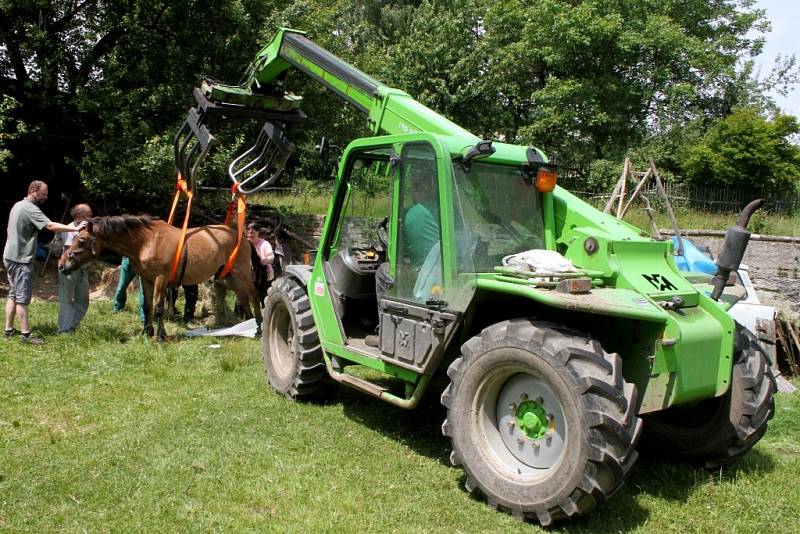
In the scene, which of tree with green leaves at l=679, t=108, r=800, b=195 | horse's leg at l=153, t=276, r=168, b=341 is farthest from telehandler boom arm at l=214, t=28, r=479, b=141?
tree with green leaves at l=679, t=108, r=800, b=195

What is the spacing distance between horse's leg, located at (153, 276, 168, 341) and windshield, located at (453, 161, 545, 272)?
18.0ft

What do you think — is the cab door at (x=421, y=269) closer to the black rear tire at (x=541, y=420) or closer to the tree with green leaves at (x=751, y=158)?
the black rear tire at (x=541, y=420)

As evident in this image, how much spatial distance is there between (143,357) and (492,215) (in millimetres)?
4940

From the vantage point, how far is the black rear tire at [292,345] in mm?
6062

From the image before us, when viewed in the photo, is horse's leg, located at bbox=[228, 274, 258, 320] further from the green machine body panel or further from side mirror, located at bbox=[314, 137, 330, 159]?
side mirror, located at bbox=[314, 137, 330, 159]

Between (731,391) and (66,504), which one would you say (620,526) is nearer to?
(731,391)

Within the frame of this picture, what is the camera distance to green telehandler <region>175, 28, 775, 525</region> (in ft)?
12.3

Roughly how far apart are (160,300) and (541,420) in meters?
6.21

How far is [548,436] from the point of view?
4.05 meters

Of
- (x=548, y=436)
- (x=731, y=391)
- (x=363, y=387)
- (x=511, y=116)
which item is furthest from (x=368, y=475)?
(x=511, y=116)

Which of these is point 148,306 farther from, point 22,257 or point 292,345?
point 292,345

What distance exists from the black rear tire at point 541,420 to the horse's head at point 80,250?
6280 mm

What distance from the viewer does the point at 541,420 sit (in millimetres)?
4082

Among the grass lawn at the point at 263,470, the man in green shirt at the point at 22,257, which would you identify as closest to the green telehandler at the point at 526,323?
the grass lawn at the point at 263,470
